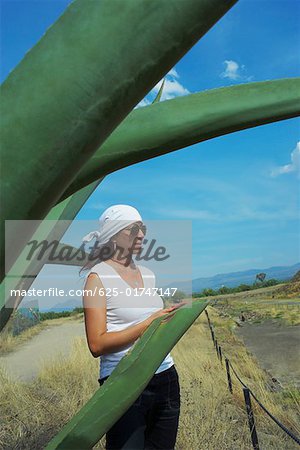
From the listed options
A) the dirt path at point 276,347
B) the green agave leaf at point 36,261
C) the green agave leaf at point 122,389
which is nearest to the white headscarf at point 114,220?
the green agave leaf at point 36,261

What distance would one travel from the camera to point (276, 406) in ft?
9.39

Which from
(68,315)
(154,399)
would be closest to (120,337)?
(154,399)

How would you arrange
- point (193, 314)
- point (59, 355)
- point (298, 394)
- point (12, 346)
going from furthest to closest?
1. point (12, 346)
2. point (59, 355)
3. point (298, 394)
4. point (193, 314)

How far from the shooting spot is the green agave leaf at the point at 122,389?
1.14ft

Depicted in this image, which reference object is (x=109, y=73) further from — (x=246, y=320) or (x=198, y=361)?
(x=246, y=320)

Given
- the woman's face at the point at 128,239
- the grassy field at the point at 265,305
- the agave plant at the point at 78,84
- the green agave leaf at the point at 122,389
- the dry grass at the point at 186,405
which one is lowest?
the dry grass at the point at 186,405

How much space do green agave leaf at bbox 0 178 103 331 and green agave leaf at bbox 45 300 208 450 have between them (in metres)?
0.13

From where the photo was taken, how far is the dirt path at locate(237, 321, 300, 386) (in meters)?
4.92

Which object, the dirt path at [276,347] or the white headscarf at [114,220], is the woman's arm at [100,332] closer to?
the white headscarf at [114,220]

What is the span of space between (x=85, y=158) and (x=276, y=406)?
9.73 feet

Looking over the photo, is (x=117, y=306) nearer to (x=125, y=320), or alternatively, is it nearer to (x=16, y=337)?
(x=125, y=320)

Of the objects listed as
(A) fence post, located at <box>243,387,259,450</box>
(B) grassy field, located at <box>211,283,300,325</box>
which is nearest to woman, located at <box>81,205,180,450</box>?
(A) fence post, located at <box>243,387,259,450</box>

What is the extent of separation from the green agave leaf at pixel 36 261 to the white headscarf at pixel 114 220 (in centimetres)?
43

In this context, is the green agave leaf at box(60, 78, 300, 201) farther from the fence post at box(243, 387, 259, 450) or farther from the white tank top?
the fence post at box(243, 387, 259, 450)
